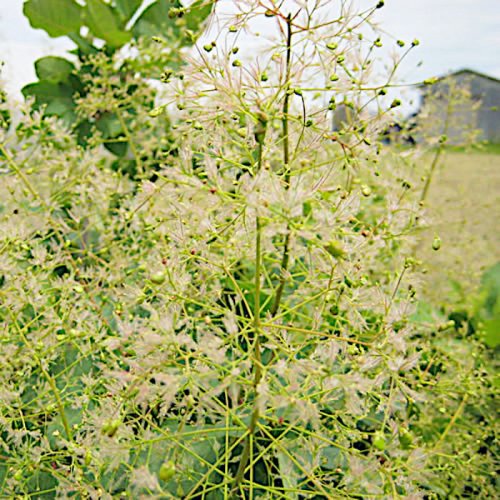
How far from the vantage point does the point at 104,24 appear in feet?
4.83

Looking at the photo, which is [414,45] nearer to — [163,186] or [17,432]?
[163,186]

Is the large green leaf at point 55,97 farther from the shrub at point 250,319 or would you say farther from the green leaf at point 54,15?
the shrub at point 250,319

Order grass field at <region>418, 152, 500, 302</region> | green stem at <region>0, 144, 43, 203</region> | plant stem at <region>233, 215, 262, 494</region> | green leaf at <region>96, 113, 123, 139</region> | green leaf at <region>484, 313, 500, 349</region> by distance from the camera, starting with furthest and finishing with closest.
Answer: grass field at <region>418, 152, 500, 302</region> < green leaf at <region>96, 113, 123, 139</region> < green leaf at <region>484, 313, 500, 349</region> < green stem at <region>0, 144, 43, 203</region> < plant stem at <region>233, 215, 262, 494</region>

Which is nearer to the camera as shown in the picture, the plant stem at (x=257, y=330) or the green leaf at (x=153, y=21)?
the plant stem at (x=257, y=330)

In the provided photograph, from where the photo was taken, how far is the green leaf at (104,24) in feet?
4.71

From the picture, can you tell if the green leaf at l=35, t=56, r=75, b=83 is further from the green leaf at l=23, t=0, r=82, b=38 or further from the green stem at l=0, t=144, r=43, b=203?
the green stem at l=0, t=144, r=43, b=203

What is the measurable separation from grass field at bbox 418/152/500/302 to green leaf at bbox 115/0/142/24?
3.25ft

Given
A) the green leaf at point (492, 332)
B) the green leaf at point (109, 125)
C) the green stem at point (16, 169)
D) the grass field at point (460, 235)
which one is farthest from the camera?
the grass field at point (460, 235)

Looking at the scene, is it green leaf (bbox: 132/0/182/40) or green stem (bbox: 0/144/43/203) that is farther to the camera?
green leaf (bbox: 132/0/182/40)

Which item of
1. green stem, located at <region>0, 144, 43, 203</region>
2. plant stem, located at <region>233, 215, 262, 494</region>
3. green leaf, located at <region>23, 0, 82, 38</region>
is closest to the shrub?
plant stem, located at <region>233, 215, 262, 494</region>

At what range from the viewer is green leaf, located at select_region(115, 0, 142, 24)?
5.26 feet

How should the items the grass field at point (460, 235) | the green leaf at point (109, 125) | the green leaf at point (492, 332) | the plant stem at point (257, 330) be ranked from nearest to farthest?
the plant stem at point (257, 330) → the green leaf at point (492, 332) → the green leaf at point (109, 125) → the grass field at point (460, 235)

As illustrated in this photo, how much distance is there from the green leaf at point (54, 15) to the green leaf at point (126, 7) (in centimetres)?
12

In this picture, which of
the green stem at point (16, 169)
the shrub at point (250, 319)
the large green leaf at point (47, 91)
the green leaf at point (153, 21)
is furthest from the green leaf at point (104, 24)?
the shrub at point (250, 319)
